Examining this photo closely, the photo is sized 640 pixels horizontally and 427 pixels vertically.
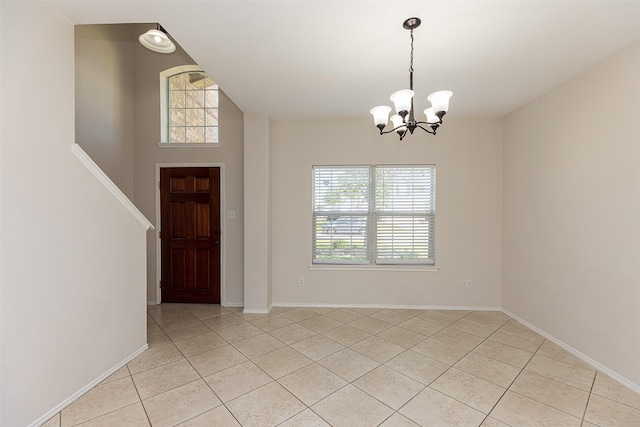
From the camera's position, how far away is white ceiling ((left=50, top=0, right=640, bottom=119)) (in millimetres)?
1746

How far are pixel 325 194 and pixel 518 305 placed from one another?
114 inches

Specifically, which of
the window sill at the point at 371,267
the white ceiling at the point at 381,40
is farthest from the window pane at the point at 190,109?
the window sill at the point at 371,267

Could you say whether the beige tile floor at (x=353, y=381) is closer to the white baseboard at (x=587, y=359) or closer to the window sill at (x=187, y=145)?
the white baseboard at (x=587, y=359)

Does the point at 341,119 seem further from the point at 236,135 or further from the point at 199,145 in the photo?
the point at 199,145

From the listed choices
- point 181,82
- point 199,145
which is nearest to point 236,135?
point 199,145

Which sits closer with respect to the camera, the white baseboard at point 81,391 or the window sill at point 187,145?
the white baseboard at point 81,391

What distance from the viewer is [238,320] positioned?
135 inches

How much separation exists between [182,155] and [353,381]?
3.68 meters

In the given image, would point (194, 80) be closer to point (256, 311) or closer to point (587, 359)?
point (256, 311)

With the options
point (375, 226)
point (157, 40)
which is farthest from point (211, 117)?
point (375, 226)

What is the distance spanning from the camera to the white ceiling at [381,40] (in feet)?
5.73

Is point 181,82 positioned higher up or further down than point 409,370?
higher up

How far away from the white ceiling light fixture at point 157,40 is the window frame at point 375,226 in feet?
7.87

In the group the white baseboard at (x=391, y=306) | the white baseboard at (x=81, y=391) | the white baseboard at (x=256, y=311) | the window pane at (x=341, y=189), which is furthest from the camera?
the window pane at (x=341, y=189)
